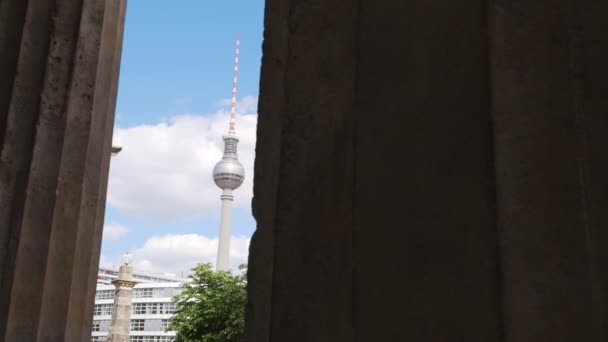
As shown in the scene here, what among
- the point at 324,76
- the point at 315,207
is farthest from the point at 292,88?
the point at 315,207

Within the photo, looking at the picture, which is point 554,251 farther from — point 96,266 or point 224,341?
point 224,341

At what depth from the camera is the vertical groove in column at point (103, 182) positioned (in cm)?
371

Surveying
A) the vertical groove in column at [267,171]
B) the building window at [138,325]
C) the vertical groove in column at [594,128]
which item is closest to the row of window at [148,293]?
the building window at [138,325]

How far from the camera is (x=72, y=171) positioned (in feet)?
12.3

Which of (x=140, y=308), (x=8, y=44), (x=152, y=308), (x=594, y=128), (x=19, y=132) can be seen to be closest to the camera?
(x=594, y=128)

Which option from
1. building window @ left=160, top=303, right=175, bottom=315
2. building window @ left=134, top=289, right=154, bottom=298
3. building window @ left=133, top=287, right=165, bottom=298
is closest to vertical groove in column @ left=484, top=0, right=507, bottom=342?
building window @ left=160, top=303, right=175, bottom=315

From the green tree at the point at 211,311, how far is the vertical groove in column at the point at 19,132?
915 inches

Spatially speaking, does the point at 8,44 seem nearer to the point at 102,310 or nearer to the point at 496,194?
the point at 496,194

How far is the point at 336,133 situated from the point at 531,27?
61 cm

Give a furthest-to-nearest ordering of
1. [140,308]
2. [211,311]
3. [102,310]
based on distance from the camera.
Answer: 1. [102,310]
2. [140,308]
3. [211,311]

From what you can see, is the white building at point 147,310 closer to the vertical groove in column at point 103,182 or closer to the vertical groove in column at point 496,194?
the vertical groove in column at point 103,182

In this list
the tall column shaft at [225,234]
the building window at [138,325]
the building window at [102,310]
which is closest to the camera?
the building window at [138,325]

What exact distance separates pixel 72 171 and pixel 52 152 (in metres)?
0.16

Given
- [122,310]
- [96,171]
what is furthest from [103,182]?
[122,310]
